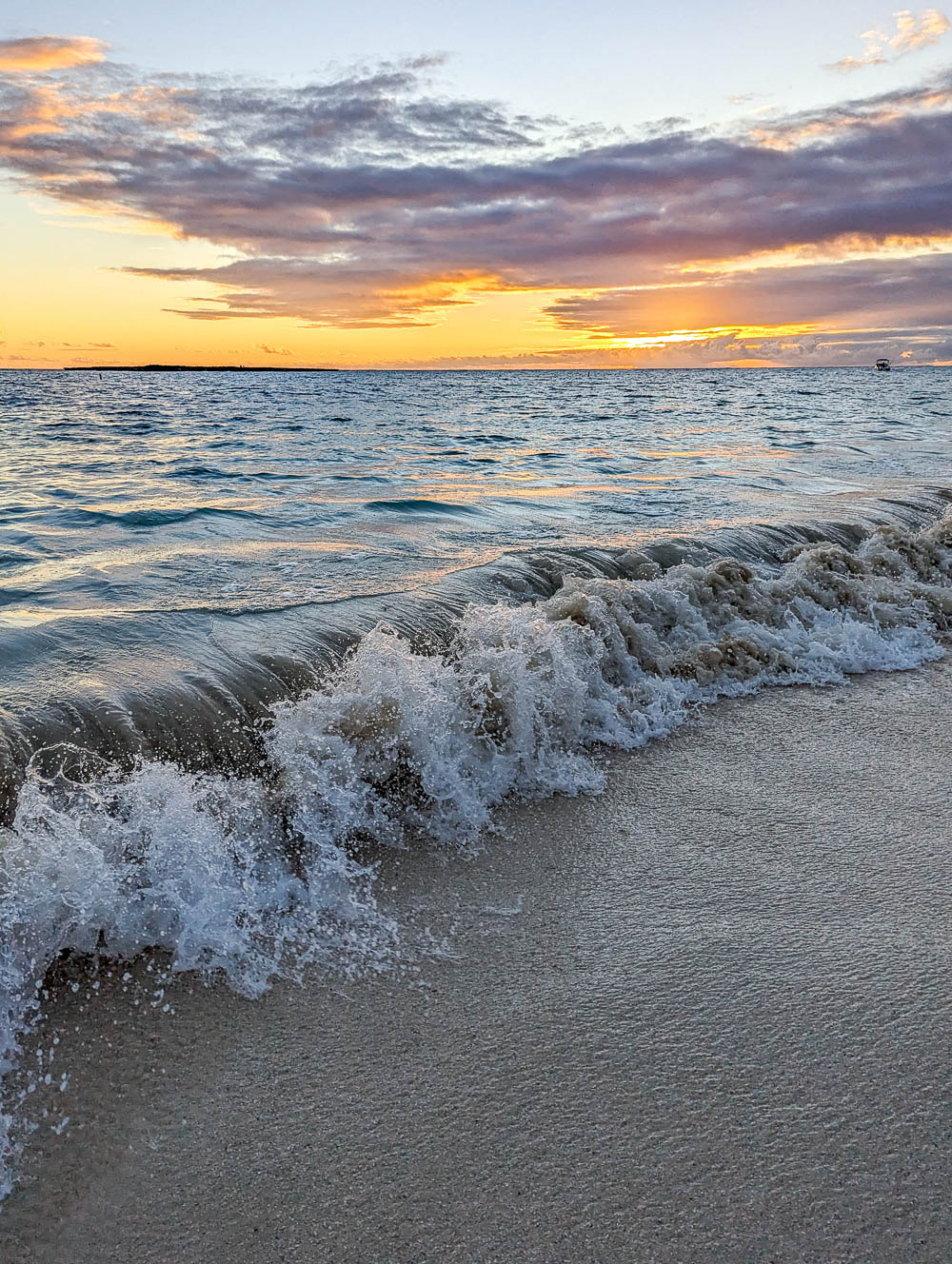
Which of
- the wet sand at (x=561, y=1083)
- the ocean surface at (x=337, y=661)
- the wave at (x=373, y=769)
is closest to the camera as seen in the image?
the wet sand at (x=561, y=1083)

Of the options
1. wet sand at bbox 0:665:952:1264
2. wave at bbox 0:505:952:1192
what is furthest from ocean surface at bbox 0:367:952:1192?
wet sand at bbox 0:665:952:1264

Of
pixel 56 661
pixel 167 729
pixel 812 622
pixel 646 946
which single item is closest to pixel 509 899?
pixel 646 946

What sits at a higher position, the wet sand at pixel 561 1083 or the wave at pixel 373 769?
the wave at pixel 373 769

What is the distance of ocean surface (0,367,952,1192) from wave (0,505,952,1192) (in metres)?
0.01

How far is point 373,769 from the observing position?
143 inches

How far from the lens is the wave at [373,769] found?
268 centimetres

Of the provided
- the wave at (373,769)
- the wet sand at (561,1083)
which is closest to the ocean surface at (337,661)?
the wave at (373,769)

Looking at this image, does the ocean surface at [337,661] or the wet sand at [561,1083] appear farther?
the ocean surface at [337,661]

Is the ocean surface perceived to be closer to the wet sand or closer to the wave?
the wave

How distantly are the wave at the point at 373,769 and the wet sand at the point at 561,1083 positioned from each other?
18 cm

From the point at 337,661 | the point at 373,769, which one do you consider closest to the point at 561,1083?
the point at 373,769

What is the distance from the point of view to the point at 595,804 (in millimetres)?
3658

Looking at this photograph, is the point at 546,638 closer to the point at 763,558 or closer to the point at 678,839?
the point at 678,839

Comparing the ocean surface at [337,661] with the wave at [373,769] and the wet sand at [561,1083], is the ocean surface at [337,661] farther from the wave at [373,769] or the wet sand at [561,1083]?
the wet sand at [561,1083]
